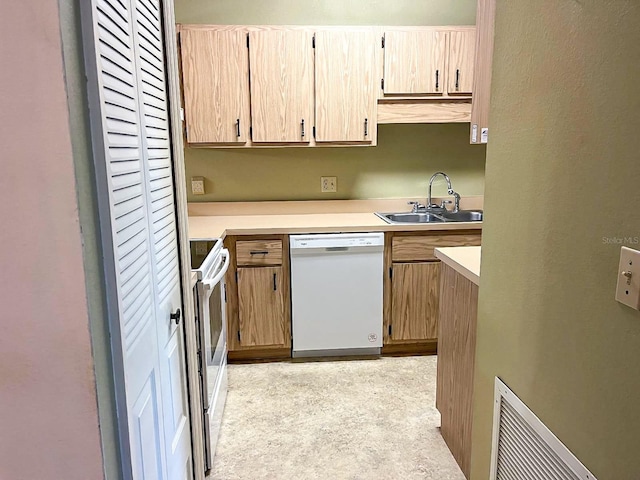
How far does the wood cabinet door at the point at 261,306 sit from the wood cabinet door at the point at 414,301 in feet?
2.39

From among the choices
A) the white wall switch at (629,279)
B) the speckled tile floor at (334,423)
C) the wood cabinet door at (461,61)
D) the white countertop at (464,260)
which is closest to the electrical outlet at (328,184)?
the wood cabinet door at (461,61)

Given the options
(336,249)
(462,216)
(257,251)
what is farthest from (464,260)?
(462,216)

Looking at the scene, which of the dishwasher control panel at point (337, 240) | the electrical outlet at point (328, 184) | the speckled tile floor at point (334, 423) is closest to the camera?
the speckled tile floor at point (334, 423)

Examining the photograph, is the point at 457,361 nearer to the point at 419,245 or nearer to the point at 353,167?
the point at 419,245

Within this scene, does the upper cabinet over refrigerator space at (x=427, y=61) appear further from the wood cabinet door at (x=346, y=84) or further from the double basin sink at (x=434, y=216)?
the double basin sink at (x=434, y=216)

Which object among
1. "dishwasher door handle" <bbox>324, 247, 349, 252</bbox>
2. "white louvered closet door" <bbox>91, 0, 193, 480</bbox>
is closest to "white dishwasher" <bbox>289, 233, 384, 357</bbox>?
"dishwasher door handle" <bbox>324, 247, 349, 252</bbox>

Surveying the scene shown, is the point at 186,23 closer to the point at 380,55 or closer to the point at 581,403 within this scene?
the point at 380,55

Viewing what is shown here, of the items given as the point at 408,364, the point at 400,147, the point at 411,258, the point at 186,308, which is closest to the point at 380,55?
the point at 400,147

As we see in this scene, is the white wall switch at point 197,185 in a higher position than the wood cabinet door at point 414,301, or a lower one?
higher

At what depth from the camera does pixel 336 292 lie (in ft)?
9.75

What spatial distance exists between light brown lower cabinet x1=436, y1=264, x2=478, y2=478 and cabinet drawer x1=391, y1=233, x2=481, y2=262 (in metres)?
0.86

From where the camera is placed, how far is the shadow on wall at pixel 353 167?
3395mm

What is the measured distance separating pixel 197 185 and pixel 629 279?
9.61 feet

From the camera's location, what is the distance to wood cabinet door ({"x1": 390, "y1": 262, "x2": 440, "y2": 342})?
3002mm
